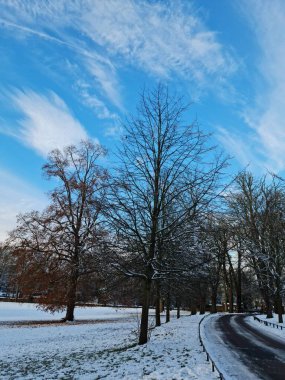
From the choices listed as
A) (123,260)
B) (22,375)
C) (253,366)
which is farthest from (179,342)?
(22,375)

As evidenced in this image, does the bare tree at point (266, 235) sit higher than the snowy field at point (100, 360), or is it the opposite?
the bare tree at point (266, 235)

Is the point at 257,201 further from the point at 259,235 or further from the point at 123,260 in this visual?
the point at 123,260

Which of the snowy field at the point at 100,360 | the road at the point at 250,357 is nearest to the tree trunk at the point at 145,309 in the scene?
the snowy field at the point at 100,360

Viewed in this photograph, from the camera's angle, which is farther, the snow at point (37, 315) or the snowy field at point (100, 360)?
the snow at point (37, 315)

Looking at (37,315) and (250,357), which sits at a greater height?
(250,357)

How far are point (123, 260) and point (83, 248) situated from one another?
15.3m

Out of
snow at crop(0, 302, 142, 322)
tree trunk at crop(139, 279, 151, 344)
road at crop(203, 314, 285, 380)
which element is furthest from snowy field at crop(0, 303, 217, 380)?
snow at crop(0, 302, 142, 322)

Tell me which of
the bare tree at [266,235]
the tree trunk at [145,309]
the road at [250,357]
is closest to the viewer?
the road at [250,357]

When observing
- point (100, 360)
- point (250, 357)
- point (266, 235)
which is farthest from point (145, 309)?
point (266, 235)

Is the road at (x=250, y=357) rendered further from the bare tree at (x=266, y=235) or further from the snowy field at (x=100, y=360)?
the bare tree at (x=266, y=235)

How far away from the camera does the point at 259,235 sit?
30.5m

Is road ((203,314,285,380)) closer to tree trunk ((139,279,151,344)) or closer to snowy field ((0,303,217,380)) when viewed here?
snowy field ((0,303,217,380))

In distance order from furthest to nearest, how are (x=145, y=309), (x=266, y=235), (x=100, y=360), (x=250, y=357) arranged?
1. (x=266, y=235)
2. (x=145, y=309)
3. (x=250, y=357)
4. (x=100, y=360)

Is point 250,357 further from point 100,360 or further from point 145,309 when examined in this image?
point 100,360
